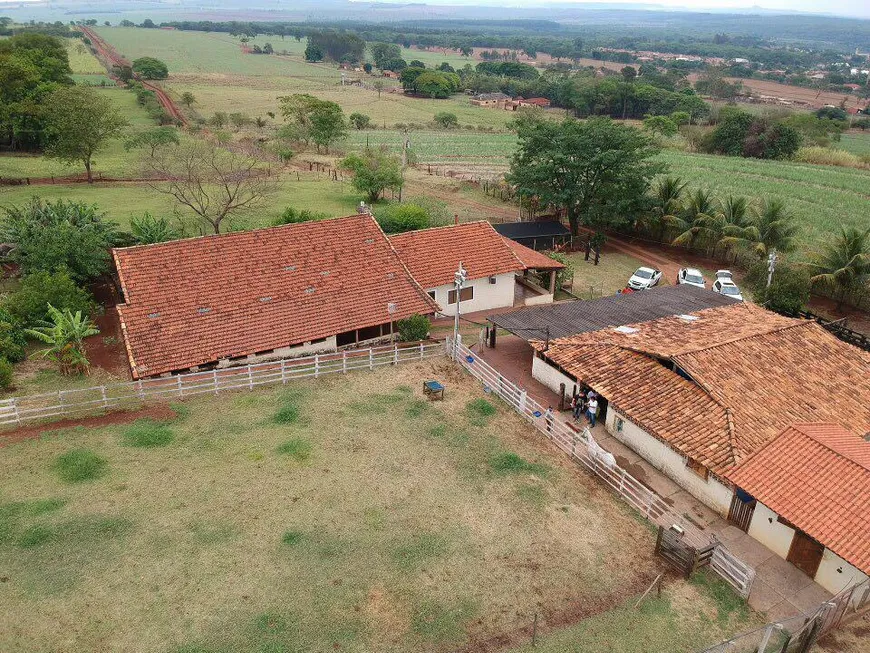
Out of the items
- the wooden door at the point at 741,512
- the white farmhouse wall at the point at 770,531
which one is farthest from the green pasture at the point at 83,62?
the white farmhouse wall at the point at 770,531

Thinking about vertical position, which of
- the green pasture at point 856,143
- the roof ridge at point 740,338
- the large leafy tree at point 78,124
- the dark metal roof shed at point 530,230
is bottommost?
the green pasture at point 856,143

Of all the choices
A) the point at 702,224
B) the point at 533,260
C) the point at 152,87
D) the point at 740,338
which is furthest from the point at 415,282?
the point at 152,87

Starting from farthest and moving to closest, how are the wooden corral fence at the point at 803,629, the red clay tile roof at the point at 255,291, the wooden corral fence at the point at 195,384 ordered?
1. the red clay tile roof at the point at 255,291
2. the wooden corral fence at the point at 195,384
3. the wooden corral fence at the point at 803,629

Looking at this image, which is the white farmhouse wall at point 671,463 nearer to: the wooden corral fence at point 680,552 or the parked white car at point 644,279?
the wooden corral fence at point 680,552

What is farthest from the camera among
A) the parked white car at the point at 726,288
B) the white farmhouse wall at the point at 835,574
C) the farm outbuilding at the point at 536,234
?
the farm outbuilding at the point at 536,234

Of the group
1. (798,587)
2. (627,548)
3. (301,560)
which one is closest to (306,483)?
(301,560)

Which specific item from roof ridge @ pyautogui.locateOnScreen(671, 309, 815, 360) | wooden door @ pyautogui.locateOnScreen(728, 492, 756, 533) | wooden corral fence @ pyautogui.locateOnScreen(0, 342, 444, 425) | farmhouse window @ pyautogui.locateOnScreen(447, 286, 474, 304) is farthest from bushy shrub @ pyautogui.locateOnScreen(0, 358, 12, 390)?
wooden door @ pyautogui.locateOnScreen(728, 492, 756, 533)

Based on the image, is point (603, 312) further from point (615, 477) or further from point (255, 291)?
point (255, 291)
